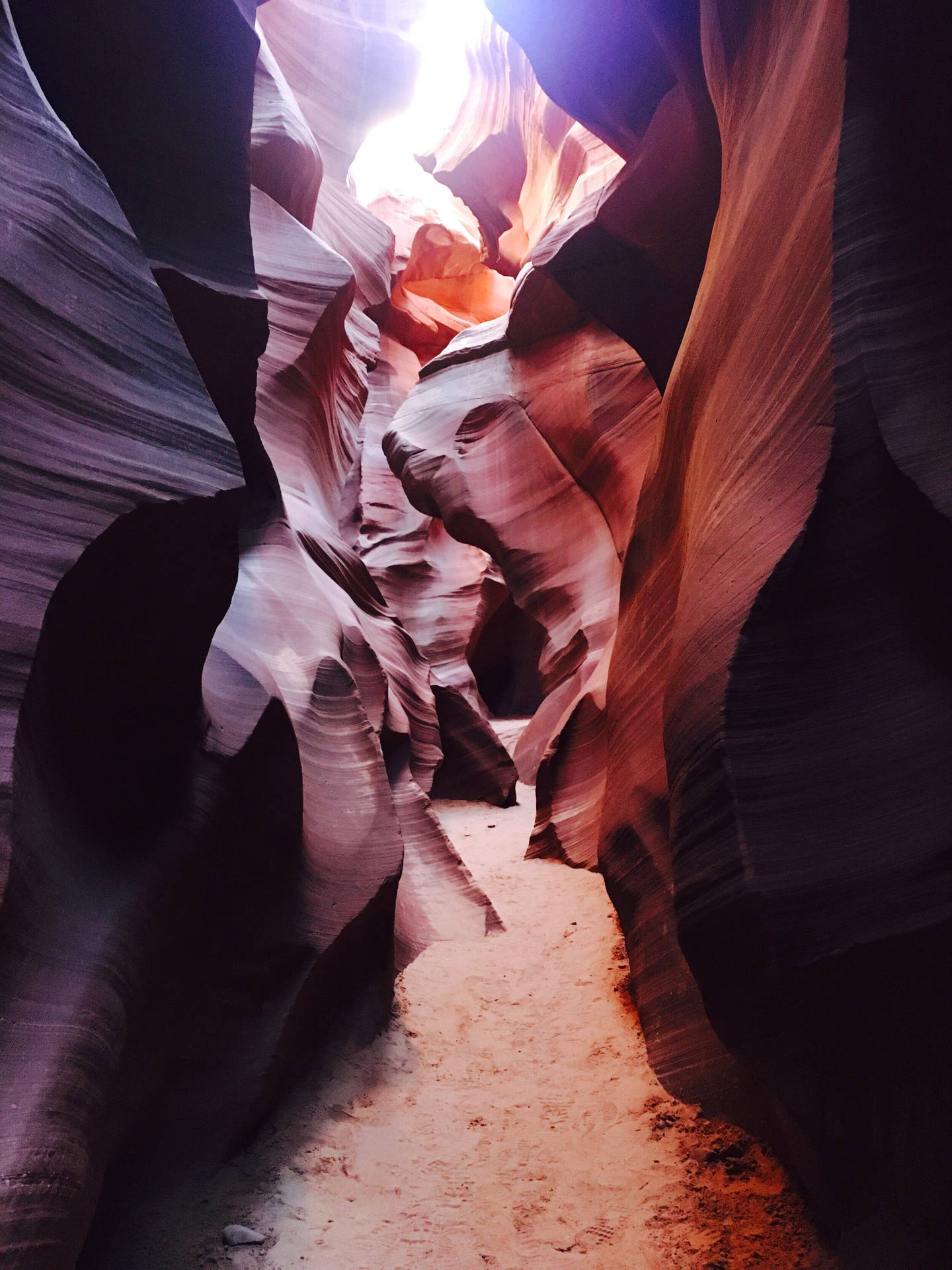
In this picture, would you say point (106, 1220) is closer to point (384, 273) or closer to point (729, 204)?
point (729, 204)

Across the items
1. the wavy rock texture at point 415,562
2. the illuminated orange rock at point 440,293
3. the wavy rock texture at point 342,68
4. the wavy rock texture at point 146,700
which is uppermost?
the wavy rock texture at point 342,68

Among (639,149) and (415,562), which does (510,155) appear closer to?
(415,562)

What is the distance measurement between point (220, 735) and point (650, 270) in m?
3.99

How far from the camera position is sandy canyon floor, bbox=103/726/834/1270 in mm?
2545

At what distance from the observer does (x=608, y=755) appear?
14.8ft

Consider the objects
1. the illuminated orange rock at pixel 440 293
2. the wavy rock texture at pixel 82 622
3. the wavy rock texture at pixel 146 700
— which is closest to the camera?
the wavy rock texture at pixel 82 622

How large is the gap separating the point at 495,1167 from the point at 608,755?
6.71 feet

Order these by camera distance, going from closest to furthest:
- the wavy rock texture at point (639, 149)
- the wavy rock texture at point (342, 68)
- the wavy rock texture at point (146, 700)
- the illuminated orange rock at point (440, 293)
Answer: the wavy rock texture at point (146, 700) → the wavy rock texture at point (639, 149) → the wavy rock texture at point (342, 68) → the illuminated orange rock at point (440, 293)

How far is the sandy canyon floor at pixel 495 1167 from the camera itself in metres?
2.54

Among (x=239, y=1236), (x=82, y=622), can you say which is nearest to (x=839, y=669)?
(x=82, y=622)

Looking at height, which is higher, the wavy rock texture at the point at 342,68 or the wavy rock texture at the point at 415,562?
the wavy rock texture at the point at 342,68

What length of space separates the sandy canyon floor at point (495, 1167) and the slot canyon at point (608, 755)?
2 cm

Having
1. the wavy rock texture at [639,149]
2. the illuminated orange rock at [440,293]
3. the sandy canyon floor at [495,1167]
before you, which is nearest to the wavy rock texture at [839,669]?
the sandy canyon floor at [495,1167]

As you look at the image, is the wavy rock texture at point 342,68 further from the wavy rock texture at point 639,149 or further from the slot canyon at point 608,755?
the slot canyon at point 608,755
